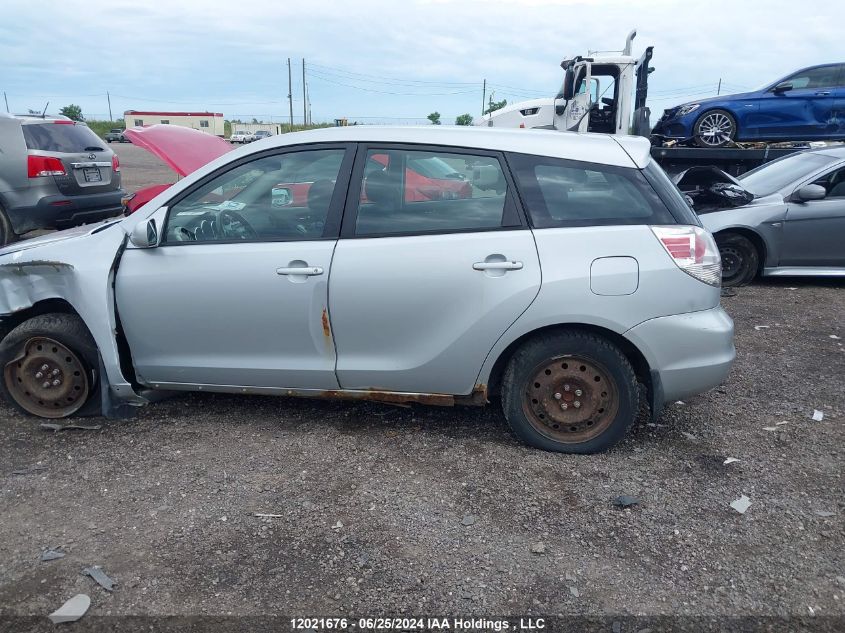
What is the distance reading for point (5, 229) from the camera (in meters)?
8.34

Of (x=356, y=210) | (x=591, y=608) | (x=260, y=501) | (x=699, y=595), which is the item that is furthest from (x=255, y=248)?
(x=699, y=595)

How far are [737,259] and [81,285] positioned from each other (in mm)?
6823

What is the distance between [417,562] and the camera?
2865 millimetres

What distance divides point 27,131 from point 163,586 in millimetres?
7676

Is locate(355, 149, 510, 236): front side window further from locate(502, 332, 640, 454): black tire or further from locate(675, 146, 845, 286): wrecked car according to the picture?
locate(675, 146, 845, 286): wrecked car

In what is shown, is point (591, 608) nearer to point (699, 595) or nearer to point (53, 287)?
point (699, 595)

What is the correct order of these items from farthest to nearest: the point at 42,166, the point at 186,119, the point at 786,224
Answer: the point at 186,119, the point at 42,166, the point at 786,224

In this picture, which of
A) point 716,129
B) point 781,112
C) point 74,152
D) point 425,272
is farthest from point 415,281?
point 781,112

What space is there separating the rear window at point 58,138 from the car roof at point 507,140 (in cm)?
606

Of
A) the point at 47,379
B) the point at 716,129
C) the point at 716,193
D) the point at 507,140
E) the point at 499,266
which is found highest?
the point at 716,129

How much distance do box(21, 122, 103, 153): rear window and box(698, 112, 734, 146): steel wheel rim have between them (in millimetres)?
9440

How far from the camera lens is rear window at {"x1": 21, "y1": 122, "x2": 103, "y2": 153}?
8.48m

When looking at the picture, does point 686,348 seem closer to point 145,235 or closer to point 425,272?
point 425,272

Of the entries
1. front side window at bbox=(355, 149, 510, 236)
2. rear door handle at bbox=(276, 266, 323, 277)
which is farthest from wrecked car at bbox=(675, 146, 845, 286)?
rear door handle at bbox=(276, 266, 323, 277)
